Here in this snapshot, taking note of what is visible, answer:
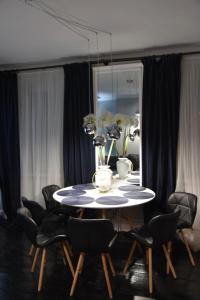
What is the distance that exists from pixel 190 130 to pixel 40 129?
225 centimetres

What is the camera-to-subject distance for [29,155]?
444 cm

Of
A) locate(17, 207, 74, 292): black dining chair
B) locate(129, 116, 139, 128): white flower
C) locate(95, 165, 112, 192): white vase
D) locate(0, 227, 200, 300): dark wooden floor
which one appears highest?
locate(129, 116, 139, 128): white flower

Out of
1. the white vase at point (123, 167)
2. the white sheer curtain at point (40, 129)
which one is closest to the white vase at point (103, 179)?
the white vase at point (123, 167)

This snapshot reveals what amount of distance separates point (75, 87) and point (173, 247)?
8.35 ft

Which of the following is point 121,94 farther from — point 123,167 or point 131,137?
point 123,167

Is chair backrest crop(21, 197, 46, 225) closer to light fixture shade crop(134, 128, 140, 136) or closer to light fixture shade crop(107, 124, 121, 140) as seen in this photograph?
light fixture shade crop(107, 124, 121, 140)

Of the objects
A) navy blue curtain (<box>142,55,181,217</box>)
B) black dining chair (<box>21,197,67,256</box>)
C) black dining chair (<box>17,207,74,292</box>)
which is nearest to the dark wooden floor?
black dining chair (<box>17,207,74,292</box>)

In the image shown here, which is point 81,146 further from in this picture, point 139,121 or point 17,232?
point 17,232

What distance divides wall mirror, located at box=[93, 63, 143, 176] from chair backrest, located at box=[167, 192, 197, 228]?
0.94 meters

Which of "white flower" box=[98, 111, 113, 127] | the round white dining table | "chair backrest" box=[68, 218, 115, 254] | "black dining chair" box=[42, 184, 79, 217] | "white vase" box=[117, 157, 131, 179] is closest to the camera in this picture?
"chair backrest" box=[68, 218, 115, 254]

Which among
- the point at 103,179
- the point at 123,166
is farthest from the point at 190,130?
the point at 103,179

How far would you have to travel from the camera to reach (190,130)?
11.9 feet

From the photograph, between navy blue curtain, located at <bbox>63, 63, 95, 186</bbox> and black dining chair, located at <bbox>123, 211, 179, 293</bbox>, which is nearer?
black dining chair, located at <bbox>123, 211, 179, 293</bbox>

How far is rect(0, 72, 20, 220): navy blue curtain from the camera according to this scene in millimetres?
4398
